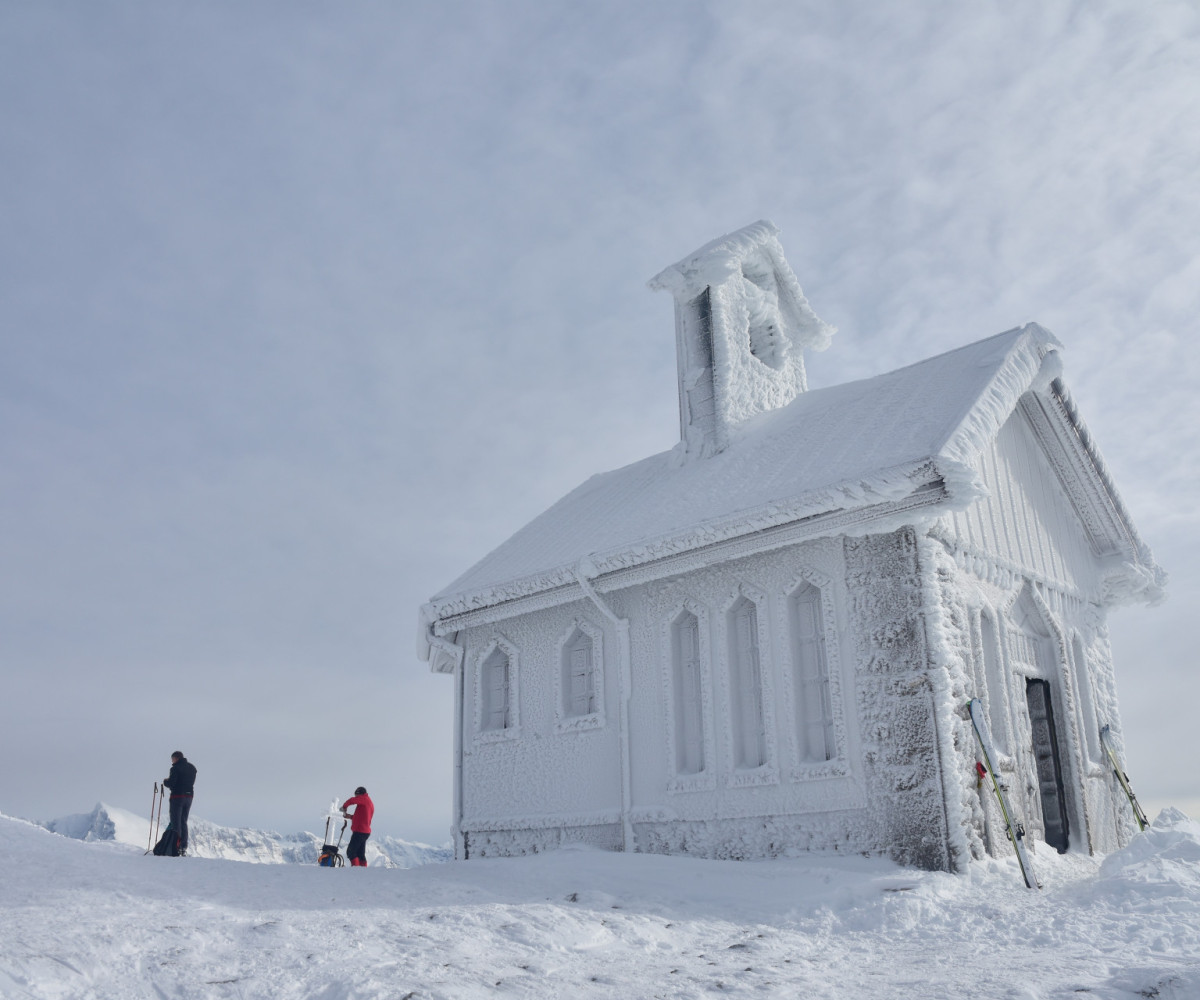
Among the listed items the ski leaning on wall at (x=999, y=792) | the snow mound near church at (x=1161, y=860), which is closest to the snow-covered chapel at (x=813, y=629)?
the ski leaning on wall at (x=999, y=792)

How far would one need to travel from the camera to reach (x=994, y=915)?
840 centimetres

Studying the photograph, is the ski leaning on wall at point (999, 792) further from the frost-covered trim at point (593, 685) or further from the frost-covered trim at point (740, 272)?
the frost-covered trim at point (740, 272)

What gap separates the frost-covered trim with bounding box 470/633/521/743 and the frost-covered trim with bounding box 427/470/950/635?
436mm

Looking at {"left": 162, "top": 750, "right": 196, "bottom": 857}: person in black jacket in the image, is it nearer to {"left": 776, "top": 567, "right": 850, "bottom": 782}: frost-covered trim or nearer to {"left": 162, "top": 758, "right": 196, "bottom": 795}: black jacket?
{"left": 162, "top": 758, "right": 196, "bottom": 795}: black jacket

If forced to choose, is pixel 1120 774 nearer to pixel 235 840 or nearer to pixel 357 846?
pixel 357 846

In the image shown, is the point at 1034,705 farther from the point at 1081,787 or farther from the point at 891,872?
the point at 891,872

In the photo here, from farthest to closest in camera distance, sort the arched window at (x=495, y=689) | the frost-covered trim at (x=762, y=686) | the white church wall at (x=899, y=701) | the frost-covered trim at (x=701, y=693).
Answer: the arched window at (x=495, y=689), the frost-covered trim at (x=701, y=693), the frost-covered trim at (x=762, y=686), the white church wall at (x=899, y=701)

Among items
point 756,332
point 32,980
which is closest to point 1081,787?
point 756,332

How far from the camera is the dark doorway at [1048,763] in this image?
1320 cm

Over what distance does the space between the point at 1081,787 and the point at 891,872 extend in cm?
485

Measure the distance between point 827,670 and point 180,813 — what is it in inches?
343

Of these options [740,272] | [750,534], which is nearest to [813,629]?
[750,534]

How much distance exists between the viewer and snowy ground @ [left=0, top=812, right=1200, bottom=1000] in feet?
18.5

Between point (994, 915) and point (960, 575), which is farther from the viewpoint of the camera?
point (960, 575)
